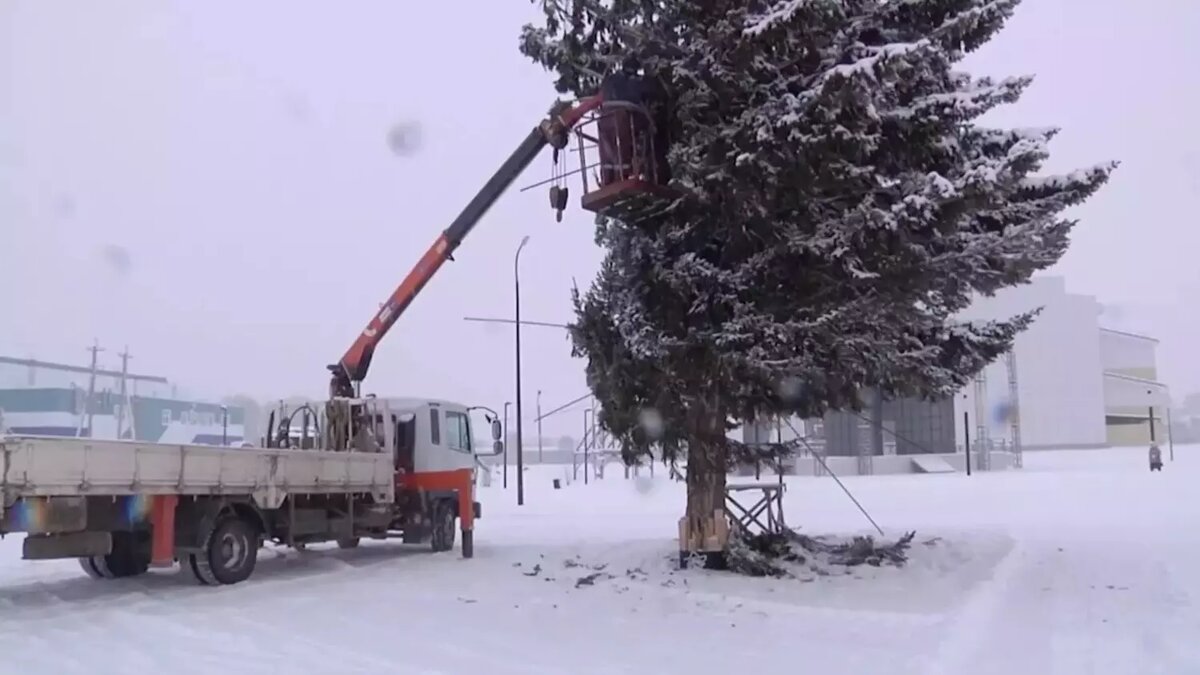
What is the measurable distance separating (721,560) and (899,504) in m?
15.7

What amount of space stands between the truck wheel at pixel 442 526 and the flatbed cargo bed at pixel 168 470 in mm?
1740

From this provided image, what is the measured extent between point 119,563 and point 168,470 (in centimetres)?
264

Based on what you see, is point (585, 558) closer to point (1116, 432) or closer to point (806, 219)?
point (806, 219)

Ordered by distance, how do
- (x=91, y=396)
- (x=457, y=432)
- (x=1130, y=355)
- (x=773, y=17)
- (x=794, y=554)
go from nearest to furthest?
(x=773, y=17)
(x=794, y=554)
(x=457, y=432)
(x=91, y=396)
(x=1130, y=355)

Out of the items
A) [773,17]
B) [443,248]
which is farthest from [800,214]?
[443,248]

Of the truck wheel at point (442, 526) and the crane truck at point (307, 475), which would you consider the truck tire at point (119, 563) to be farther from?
the truck wheel at point (442, 526)

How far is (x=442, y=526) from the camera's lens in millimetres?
18188

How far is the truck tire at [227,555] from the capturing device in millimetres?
13352

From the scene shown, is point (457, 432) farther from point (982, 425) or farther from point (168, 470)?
point (982, 425)

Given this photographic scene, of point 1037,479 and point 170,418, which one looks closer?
point 1037,479

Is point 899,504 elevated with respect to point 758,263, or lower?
lower

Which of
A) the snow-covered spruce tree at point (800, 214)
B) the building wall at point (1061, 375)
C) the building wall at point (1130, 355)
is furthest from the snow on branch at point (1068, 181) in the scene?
the building wall at point (1130, 355)

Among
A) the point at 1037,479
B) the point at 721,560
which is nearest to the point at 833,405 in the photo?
the point at 721,560

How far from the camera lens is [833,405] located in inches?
579
